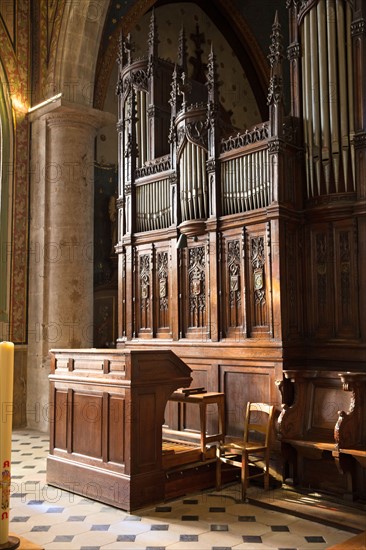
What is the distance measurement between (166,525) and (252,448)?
1.24 meters

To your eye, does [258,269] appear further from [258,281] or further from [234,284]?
[234,284]

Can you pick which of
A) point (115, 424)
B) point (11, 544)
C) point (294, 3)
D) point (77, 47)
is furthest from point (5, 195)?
point (11, 544)

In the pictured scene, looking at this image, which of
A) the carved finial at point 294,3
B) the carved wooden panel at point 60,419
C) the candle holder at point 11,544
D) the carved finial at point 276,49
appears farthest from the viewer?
the carved finial at point 294,3

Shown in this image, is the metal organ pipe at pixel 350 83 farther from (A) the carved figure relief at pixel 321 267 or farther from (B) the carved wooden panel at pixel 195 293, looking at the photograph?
(B) the carved wooden panel at pixel 195 293

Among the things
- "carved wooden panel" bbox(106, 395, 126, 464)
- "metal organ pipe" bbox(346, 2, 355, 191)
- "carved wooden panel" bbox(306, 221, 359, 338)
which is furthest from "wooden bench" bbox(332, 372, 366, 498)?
"metal organ pipe" bbox(346, 2, 355, 191)

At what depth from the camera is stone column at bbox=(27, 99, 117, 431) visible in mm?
10453

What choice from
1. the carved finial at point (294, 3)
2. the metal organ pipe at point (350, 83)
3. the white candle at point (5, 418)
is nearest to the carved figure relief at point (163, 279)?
the metal organ pipe at point (350, 83)

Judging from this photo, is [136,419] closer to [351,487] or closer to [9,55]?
[351,487]

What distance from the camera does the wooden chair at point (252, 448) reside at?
596 centimetres

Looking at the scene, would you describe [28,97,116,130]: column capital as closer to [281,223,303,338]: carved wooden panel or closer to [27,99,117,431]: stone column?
[27,99,117,431]: stone column

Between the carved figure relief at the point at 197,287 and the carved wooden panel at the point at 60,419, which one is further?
the carved figure relief at the point at 197,287

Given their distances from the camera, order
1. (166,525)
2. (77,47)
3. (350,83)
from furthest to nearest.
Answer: (77,47), (350,83), (166,525)

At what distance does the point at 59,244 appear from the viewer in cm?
1055

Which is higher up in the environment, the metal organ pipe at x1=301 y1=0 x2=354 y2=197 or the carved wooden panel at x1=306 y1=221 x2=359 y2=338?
the metal organ pipe at x1=301 y1=0 x2=354 y2=197
